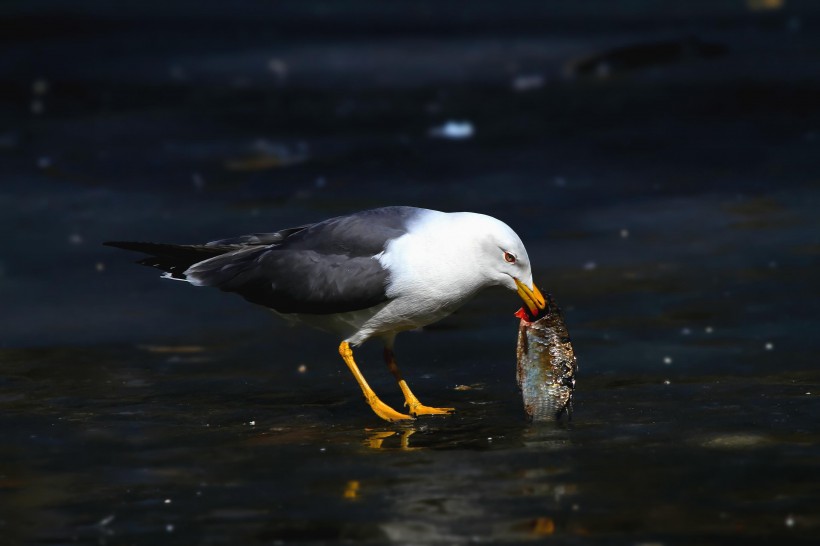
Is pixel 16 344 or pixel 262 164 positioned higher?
pixel 262 164

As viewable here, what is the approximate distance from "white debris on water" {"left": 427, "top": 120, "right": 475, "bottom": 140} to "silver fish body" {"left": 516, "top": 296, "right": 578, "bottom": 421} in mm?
8741

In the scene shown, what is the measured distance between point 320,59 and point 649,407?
13022 millimetres

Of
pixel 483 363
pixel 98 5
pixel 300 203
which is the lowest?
pixel 483 363

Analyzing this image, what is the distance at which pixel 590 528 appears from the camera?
18.8 feet

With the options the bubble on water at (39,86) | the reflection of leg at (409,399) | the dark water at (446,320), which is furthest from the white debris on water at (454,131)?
the reflection of leg at (409,399)

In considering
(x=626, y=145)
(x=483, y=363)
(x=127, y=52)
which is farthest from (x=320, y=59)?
(x=483, y=363)

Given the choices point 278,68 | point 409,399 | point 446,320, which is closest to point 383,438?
point 409,399

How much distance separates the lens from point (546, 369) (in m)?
7.35

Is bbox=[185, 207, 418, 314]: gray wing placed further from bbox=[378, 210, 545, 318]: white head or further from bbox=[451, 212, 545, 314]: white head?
bbox=[451, 212, 545, 314]: white head

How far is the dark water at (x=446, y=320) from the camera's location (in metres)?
6.26

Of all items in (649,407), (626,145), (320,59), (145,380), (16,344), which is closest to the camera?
(649,407)

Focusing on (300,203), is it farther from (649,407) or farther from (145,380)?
(649,407)

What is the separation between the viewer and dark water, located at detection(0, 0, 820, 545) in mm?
6262

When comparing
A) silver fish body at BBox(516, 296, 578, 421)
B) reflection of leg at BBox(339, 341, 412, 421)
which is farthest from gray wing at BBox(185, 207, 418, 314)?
silver fish body at BBox(516, 296, 578, 421)
